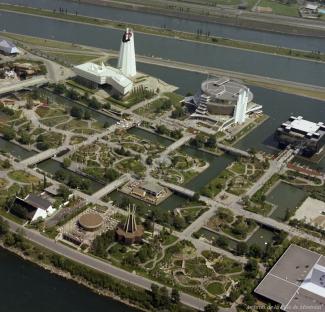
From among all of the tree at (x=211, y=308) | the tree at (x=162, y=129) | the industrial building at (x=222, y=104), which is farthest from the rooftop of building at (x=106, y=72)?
the tree at (x=211, y=308)

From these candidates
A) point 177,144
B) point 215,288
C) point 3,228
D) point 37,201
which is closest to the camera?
point 215,288

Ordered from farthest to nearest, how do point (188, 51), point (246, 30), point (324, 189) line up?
1. point (246, 30)
2. point (188, 51)
3. point (324, 189)

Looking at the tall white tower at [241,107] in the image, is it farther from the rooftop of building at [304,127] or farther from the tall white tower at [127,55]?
the tall white tower at [127,55]

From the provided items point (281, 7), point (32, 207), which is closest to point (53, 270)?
point (32, 207)

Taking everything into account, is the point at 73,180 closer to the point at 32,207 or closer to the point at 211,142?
the point at 32,207

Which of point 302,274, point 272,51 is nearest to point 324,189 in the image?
point 302,274

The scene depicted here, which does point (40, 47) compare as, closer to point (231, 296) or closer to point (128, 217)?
point (128, 217)

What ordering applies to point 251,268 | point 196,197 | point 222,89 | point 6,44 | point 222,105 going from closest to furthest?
point 251,268, point 196,197, point 222,105, point 222,89, point 6,44

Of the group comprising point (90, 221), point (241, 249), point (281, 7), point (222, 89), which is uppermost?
point (281, 7)
